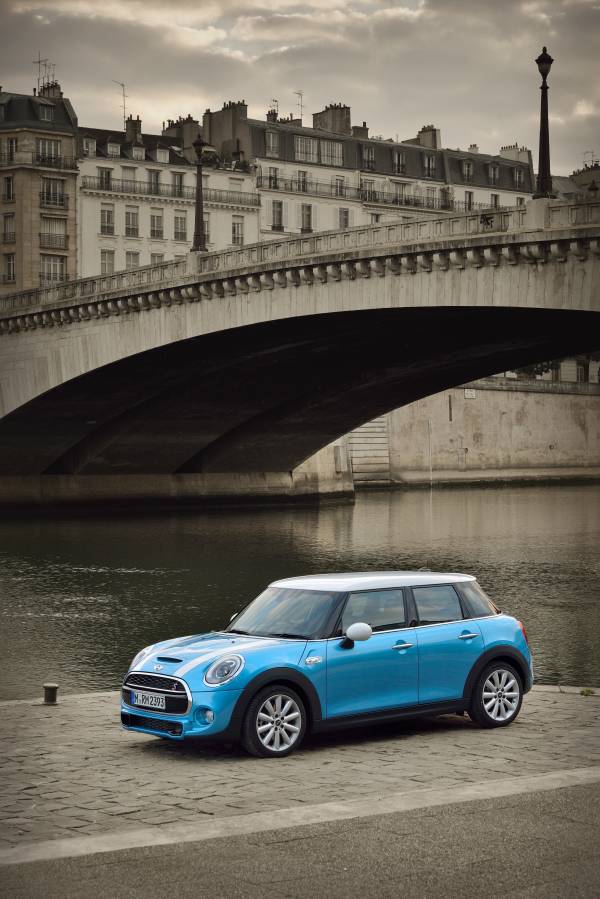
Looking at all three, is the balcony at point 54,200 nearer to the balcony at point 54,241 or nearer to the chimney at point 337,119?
the balcony at point 54,241

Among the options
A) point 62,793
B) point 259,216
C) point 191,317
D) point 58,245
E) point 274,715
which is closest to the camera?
point 62,793

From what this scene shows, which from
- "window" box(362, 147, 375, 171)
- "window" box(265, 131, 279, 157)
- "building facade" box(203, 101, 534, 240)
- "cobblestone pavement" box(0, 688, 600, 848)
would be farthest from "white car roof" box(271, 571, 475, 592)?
"window" box(362, 147, 375, 171)

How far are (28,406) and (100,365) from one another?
18.6 ft

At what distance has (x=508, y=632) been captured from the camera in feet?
38.8

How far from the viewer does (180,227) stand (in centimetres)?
7125

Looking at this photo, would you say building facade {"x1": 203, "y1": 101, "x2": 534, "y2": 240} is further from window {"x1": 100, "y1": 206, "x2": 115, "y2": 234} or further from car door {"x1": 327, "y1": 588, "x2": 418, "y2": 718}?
A: car door {"x1": 327, "y1": 588, "x2": 418, "y2": 718}

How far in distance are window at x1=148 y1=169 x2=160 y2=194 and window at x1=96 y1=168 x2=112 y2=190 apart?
2264 millimetres

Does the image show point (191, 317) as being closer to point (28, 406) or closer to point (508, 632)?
point (28, 406)

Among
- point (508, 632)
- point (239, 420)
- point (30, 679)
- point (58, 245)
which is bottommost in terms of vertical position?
point (30, 679)

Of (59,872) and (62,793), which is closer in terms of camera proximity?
(59,872)

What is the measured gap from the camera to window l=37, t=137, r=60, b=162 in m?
A: 66.9

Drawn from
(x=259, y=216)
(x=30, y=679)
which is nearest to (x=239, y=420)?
(x=259, y=216)

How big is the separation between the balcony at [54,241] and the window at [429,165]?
2501 centimetres

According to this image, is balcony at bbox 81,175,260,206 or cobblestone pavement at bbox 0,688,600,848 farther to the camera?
balcony at bbox 81,175,260,206
